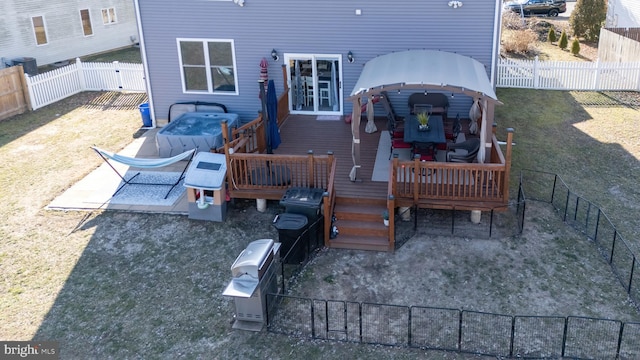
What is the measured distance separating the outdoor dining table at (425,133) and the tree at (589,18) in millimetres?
18422

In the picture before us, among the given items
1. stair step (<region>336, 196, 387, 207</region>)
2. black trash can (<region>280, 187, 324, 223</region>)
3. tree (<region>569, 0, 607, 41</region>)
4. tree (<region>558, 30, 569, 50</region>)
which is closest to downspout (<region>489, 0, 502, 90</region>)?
stair step (<region>336, 196, 387, 207</region>)

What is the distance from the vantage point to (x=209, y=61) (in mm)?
14953

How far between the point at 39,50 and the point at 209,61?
1382 centimetres

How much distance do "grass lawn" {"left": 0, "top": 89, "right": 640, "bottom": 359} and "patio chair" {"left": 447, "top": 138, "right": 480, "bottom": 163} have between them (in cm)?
228

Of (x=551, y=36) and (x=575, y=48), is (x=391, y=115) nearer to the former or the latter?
(x=575, y=48)

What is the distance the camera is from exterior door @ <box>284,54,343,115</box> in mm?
14570

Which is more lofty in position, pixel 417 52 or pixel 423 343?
pixel 417 52

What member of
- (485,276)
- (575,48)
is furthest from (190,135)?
(575,48)

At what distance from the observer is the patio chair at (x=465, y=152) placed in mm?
11000

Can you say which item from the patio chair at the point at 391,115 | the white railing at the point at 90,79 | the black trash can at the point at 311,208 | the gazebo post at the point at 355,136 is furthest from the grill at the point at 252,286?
the white railing at the point at 90,79

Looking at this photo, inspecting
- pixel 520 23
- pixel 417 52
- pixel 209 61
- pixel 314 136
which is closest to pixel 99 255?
pixel 314 136

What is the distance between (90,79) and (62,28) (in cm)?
731

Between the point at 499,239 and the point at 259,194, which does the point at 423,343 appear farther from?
the point at 259,194

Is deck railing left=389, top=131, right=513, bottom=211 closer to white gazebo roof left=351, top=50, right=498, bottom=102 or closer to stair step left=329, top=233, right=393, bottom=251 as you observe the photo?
stair step left=329, top=233, right=393, bottom=251
